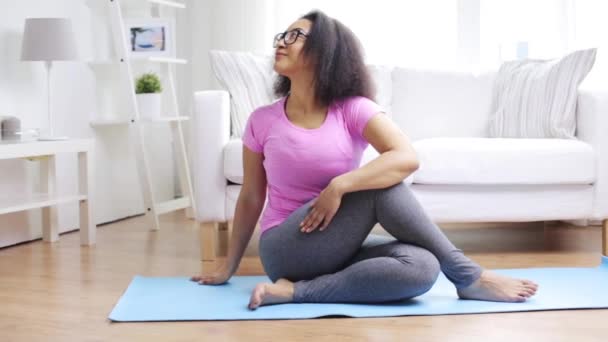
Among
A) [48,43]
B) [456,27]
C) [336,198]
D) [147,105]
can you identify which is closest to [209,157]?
[48,43]

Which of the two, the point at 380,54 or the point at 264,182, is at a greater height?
the point at 380,54

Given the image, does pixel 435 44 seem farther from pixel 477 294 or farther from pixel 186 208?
pixel 477 294

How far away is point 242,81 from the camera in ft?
12.1

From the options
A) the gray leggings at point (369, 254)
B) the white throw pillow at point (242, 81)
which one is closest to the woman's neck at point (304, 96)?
the gray leggings at point (369, 254)

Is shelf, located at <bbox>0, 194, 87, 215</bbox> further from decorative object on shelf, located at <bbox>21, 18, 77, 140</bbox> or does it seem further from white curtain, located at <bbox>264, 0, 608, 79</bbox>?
white curtain, located at <bbox>264, 0, 608, 79</bbox>

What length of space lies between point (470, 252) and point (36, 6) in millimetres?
2169

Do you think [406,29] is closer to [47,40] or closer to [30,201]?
[47,40]

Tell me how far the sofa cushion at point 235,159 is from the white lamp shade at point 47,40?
0.97 metres

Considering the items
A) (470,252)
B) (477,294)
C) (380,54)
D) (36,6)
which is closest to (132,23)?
(36,6)

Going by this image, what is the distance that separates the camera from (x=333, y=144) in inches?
92.7

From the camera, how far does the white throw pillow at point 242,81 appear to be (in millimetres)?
3613

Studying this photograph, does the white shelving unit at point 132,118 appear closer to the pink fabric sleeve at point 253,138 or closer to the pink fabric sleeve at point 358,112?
the pink fabric sleeve at point 253,138

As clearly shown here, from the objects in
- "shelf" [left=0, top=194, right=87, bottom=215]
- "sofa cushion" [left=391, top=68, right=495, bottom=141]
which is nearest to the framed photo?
"shelf" [left=0, top=194, right=87, bottom=215]

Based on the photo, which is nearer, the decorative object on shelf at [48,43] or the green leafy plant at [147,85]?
the decorative object on shelf at [48,43]
